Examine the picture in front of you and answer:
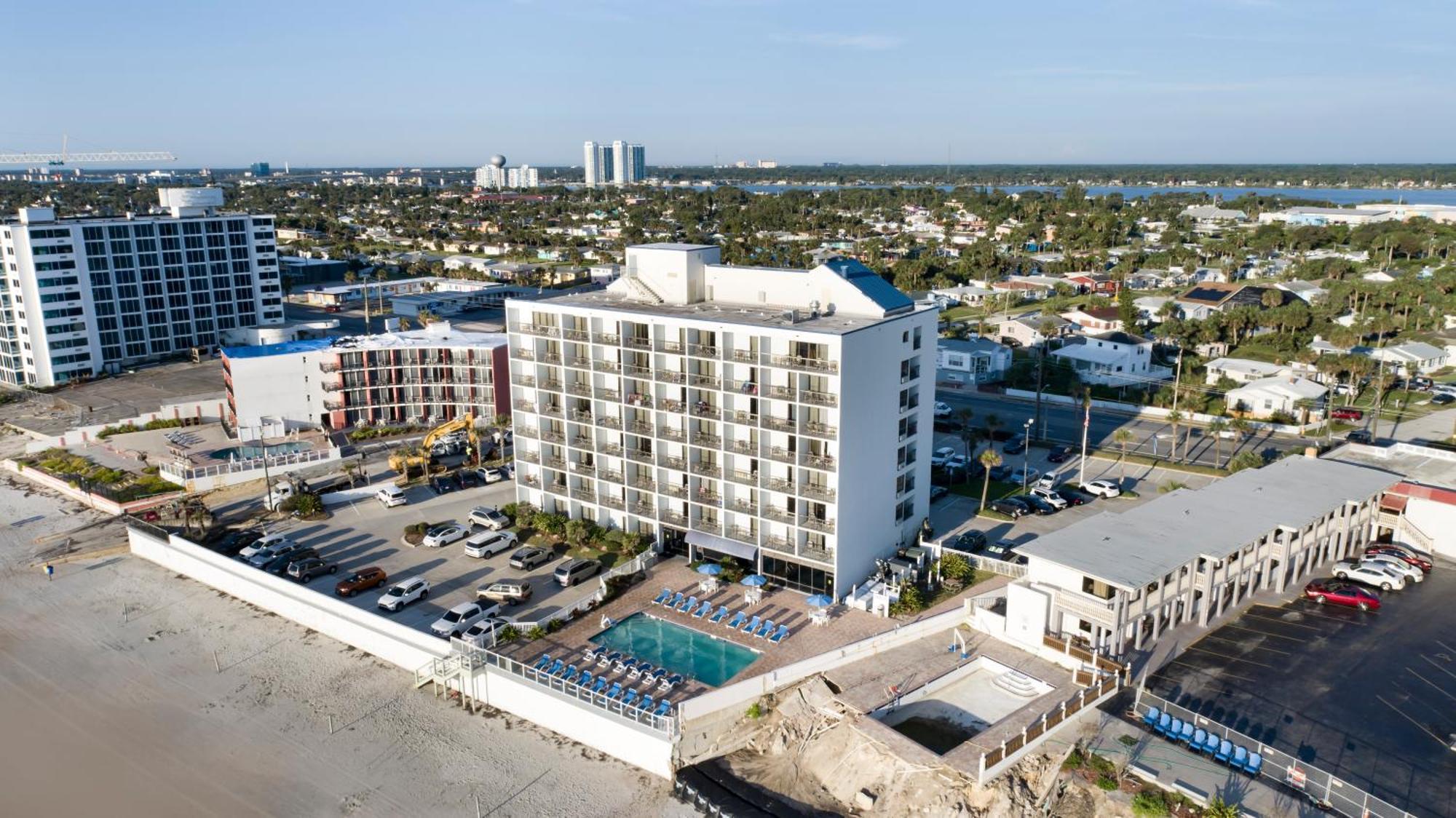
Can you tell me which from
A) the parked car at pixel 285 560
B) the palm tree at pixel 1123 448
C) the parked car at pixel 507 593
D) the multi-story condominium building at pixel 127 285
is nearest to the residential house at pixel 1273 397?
the palm tree at pixel 1123 448

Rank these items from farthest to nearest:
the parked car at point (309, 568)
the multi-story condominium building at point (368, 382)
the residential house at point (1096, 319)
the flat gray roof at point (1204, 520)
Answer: the residential house at point (1096, 319) < the multi-story condominium building at point (368, 382) < the parked car at point (309, 568) < the flat gray roof at point (1204, 520)

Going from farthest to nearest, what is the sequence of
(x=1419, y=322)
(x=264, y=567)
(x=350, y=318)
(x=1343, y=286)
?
(x=350, y=318)
(x=1343, y=286)
(x=1419, y=322)
(x=264, y=567)

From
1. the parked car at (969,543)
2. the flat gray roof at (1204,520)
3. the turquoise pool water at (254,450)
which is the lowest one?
the parked car at (969,543)

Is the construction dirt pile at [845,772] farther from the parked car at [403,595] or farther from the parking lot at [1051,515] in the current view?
the parking lot at [1051,515]

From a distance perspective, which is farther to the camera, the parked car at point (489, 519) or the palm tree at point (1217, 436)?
the palm tree at point (1217, 436)

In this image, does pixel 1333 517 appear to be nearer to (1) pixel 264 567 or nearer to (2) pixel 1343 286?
(1) pixel 264 567

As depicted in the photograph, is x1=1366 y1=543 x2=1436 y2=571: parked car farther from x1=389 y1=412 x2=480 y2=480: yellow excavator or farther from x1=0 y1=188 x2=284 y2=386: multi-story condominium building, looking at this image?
x1=0 y1=188 x2=284 y2=386: multi-story condominium building

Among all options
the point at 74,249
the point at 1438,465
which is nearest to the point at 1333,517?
the point at 1438,465
